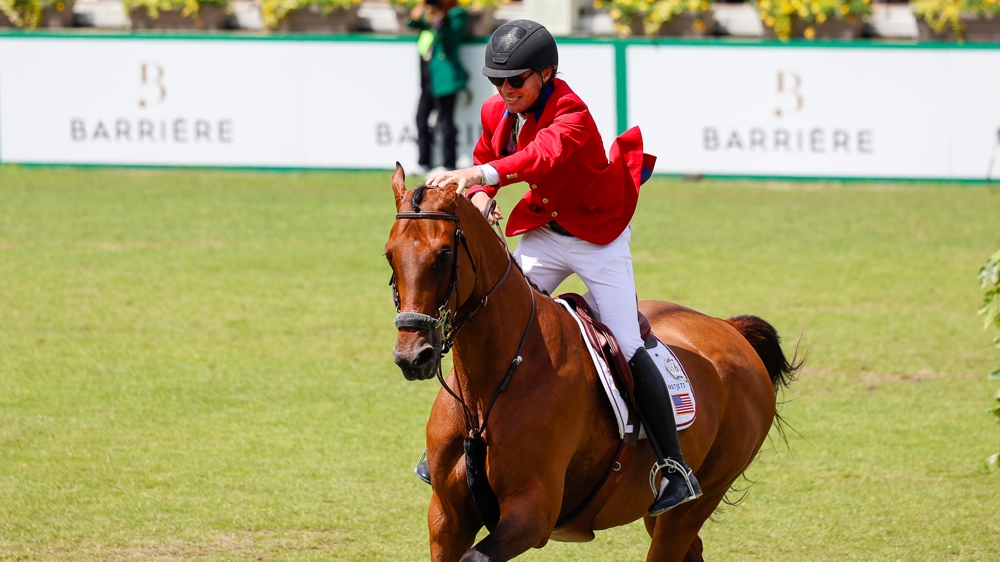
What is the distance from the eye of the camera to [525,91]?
4883 millimetres

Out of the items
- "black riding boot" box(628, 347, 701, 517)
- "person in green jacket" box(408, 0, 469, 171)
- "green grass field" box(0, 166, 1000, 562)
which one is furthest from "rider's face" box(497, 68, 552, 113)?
"person in green jacket" box(408, 0, 469, 171)

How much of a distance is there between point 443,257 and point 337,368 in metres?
5.57

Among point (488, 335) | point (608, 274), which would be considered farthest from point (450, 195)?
point (608, 274)

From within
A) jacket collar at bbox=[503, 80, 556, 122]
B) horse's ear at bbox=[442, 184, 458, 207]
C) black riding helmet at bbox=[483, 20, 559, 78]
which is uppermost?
black riding helmet at bbox=[483, 20, 559, 78]

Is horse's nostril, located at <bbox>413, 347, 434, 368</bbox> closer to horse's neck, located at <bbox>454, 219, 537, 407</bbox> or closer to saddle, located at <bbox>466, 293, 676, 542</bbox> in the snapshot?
horse's neck, located at <bbox>454, 219, 537, 407</bbox>

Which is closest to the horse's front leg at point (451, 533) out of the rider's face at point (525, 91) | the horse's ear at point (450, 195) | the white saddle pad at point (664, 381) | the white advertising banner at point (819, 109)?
the white saddle pad at point (664, 381)

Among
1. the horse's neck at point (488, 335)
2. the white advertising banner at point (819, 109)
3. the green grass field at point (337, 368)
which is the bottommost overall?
the green grass field at point (337, 368)

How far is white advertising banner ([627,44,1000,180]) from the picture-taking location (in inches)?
635

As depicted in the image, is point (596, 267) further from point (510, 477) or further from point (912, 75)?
point (912, 75)

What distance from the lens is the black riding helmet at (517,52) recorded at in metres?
4.77

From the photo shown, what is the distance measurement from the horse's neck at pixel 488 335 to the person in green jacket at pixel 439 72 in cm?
1178

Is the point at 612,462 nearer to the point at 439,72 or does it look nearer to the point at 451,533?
the point at 451,533

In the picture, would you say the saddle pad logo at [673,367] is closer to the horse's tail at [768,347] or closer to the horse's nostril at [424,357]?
the horse's tail at [768,347]

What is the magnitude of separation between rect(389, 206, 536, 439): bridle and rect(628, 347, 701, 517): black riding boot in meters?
0.56
